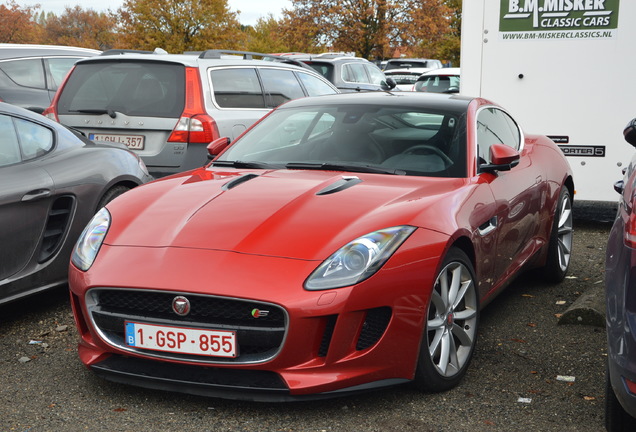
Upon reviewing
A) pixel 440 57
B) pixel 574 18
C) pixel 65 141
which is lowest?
pixel 440 57

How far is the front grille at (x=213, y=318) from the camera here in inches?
143

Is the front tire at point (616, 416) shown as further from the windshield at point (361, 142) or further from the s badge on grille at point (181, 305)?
the windshield at point (361, 142)

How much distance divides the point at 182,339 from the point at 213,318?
160mm

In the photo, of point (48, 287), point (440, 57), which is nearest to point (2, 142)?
point (48, 287)

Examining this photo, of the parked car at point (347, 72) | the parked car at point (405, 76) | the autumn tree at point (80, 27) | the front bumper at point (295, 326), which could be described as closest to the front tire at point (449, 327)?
the front bumper at point (295, 326)

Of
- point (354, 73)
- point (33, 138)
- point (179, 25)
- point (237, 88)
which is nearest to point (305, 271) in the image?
point (33, 138)

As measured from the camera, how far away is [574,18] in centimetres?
836

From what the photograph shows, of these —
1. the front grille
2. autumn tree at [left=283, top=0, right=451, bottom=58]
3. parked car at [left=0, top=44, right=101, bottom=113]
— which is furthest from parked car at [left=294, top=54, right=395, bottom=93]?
autumn tree at [left=283, top=0, right=451, bottom=58]

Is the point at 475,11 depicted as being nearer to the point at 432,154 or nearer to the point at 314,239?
the point at 432,154

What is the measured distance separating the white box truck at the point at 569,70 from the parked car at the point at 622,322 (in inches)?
212

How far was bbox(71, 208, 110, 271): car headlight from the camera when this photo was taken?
409cm

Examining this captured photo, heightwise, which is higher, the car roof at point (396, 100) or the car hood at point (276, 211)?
the car roof at point (396, 100)

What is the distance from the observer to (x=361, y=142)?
16.8 ft

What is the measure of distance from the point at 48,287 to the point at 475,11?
17.4 ft
